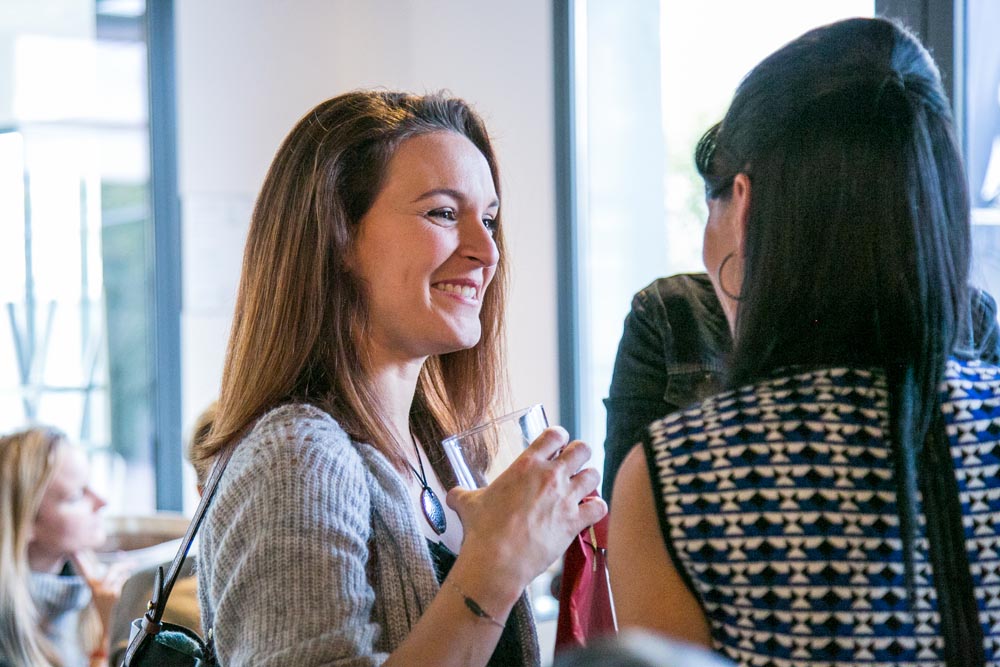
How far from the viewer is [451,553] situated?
54.1 inches

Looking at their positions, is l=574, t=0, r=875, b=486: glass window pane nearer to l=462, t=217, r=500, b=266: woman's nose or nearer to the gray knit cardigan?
l=462, t=217, r=500, b=266: woman's nose

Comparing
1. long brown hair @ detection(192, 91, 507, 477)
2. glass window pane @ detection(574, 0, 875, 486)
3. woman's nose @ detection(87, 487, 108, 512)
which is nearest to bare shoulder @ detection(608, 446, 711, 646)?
long brown hair @ detection(192, 91, 507, 477)

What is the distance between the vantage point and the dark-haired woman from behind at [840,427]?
92cm

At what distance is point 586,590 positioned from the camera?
1.32m

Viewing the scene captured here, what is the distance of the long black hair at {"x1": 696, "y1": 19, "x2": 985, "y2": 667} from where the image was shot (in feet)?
3.07

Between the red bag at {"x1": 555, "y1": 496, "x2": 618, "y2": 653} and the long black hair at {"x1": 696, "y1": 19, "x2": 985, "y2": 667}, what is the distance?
43 centimetres

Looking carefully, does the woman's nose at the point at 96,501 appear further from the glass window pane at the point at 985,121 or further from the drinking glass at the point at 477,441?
the glass window pane at the point at 985,121

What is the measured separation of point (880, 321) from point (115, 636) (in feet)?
7.98

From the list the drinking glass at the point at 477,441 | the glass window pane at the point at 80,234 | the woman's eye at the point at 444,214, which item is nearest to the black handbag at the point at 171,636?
the drinking glass at the point at 477,441

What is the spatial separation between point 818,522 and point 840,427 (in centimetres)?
8

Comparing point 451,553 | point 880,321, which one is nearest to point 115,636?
point 451,553

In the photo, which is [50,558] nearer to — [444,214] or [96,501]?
[96,501]

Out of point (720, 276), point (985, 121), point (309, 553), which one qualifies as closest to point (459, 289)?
point (720, 276)

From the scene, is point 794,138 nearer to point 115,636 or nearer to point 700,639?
point 700,639
